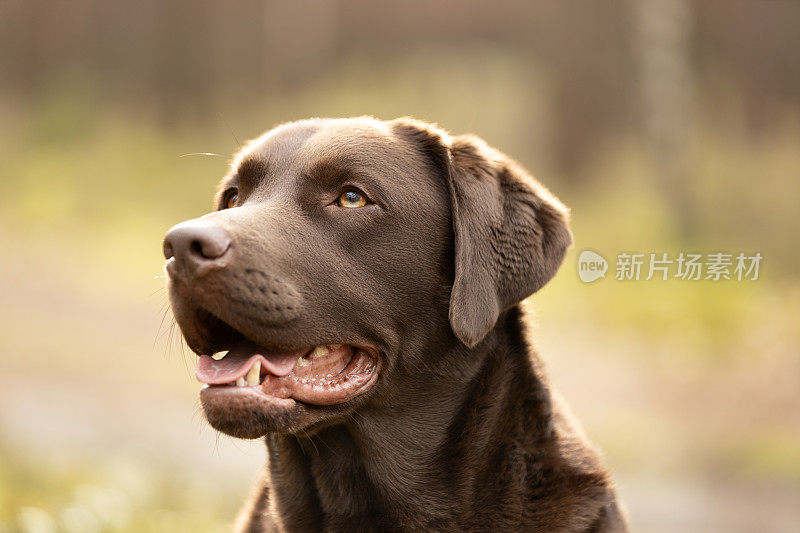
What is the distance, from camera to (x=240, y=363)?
280 centimetres

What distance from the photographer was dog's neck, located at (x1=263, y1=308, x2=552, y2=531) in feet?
10.1

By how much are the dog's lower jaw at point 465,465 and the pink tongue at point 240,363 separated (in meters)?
0.37

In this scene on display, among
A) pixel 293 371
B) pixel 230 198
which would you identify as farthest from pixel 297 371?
pixel 230 198

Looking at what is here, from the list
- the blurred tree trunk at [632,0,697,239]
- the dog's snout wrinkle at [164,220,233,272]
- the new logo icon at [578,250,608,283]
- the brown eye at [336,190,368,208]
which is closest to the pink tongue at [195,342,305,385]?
the dog's snout wrinkle at [164,220,233,272]

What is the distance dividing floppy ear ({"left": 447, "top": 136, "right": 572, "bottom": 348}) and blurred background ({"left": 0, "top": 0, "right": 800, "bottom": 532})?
39 centimetres

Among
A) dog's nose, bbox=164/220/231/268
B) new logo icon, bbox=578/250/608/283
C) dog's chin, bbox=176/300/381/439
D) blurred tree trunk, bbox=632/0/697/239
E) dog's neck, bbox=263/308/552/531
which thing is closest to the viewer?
dog's nose, bbox=164/220/231/268

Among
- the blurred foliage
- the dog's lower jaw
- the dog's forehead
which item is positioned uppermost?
the dog's forehead

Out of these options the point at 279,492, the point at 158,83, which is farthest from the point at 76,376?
the point at 158,83

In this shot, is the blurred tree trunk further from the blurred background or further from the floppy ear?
the floppy ear

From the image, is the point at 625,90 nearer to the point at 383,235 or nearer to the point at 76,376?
the point at 76,376

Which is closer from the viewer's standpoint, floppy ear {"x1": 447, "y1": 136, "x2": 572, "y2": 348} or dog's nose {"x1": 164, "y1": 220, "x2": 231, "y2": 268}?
dog's nose {"x1": 164, "y1": 220, "x2": 231, "y2": 268}

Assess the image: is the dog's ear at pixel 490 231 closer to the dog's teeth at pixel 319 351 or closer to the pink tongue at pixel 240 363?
the dog's teeth at pixel 319 351

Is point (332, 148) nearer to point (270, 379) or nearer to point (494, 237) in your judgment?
point (494, 237)

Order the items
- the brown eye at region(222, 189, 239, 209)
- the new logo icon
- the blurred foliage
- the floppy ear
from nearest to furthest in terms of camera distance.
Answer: the floppy ear → the brown eye at region(222, 189, 239, 209) → the blurred foliage → the new logo icon
